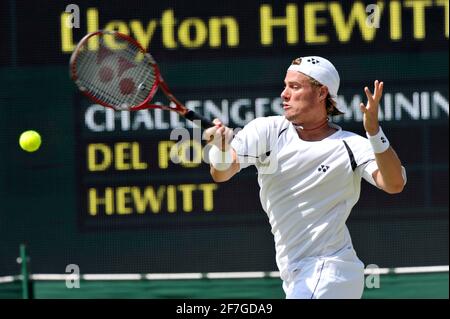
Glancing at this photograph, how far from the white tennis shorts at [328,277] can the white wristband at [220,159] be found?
474mm

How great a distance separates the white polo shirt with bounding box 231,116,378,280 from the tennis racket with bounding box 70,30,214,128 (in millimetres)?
589

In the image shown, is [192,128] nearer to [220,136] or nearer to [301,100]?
[301,100]

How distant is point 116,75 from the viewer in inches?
204

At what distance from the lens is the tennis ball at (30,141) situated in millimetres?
6855

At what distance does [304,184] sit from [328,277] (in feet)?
1.15

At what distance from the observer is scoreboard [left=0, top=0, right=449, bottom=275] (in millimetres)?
6746

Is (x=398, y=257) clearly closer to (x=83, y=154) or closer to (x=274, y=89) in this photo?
(x=274, y=89)

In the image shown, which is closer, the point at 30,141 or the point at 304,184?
the point at 304,184

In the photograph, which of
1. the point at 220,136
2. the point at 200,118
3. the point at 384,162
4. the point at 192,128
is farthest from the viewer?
the point at 192,128

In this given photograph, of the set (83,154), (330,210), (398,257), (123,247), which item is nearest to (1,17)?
(83,154)

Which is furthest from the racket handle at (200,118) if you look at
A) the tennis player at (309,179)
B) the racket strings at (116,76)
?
the racket strings at (116,76)

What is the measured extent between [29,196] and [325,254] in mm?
3151

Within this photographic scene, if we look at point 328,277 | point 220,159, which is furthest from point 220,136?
point 328,277

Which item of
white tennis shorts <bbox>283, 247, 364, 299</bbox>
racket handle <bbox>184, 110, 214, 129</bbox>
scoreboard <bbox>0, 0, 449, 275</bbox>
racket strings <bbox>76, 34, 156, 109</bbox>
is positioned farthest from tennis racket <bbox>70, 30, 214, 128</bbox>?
scoreboard <bbox>0, 0, 449, 275</bbox>
